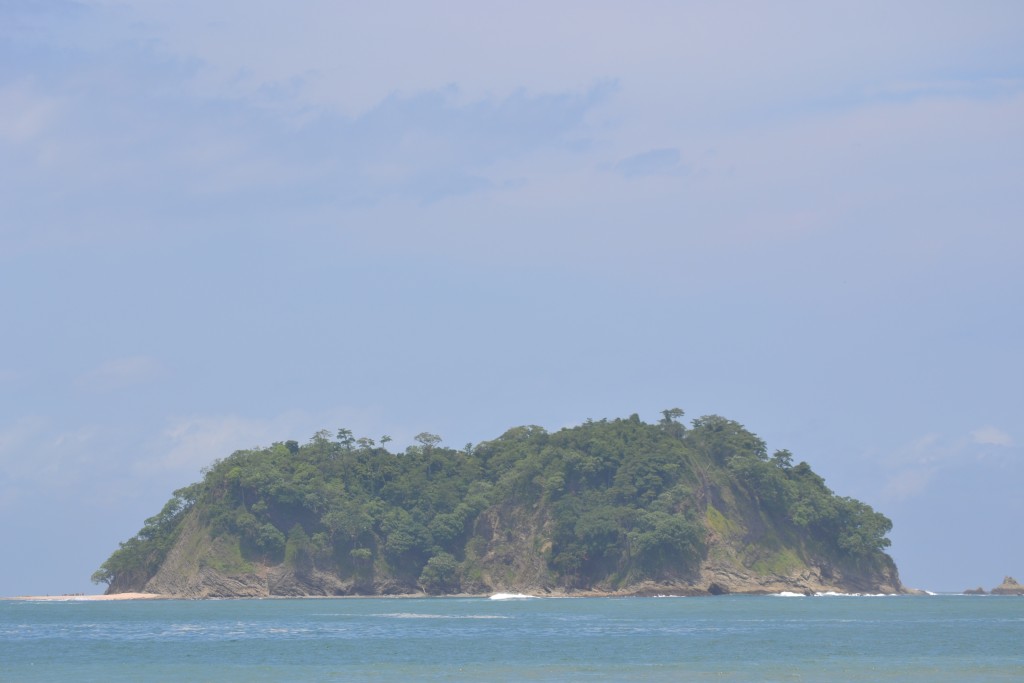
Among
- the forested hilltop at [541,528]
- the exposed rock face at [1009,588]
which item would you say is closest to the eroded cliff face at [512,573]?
the forested hilltop at [541,528]

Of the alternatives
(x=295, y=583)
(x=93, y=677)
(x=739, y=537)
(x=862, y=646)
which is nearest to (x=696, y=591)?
(x=739, y=537)

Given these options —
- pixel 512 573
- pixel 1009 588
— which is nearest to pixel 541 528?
pixel 512 573

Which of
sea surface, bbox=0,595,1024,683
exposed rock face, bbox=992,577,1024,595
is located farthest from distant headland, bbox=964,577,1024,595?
sea surface, bbox=0,595,1024,683

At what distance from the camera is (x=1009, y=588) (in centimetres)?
16650

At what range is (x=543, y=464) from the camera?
144500 mm

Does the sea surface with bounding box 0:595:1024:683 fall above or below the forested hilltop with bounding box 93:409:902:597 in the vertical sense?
below

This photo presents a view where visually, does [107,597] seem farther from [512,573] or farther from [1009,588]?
[1009,588]

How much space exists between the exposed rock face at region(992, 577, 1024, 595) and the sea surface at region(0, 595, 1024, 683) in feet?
223

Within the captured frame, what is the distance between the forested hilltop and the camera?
136m

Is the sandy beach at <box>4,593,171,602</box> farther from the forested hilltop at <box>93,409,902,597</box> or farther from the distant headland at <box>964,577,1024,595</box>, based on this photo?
the distant headland at <box>964,577,1024,595</box>

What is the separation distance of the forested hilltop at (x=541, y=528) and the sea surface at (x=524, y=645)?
34008 millimetres

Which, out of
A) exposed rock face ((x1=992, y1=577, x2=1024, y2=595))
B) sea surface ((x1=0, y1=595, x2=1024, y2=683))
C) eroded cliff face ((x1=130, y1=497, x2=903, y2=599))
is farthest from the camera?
exposed rock face ((x1=992, y1=577, x2=1024, y2=595))

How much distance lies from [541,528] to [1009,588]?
66146 mm

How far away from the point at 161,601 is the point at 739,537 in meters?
61.0
